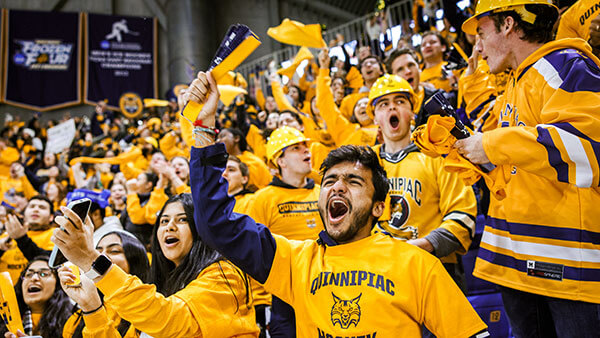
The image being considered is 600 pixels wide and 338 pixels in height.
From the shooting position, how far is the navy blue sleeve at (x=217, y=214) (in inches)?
68.9

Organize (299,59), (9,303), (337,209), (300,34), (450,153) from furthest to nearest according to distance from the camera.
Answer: (299,59) → (300,34) → (9,303) → (337,209) → (450,153)

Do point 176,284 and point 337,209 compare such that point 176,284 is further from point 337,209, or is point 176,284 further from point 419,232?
point 419,232

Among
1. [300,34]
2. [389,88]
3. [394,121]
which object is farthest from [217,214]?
[300,34]

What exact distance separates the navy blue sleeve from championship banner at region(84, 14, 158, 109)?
18.4 metres

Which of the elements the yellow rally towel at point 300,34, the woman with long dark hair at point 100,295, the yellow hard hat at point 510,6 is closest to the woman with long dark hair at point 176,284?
the woman with long dark hair at point 100,295

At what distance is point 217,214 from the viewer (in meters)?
1.76

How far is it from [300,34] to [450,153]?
347cm

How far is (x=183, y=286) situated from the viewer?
251 cm

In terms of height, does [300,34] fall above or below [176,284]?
above

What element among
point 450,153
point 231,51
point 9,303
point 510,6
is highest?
point 510,6

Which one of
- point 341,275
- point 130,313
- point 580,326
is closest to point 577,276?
point 580,326

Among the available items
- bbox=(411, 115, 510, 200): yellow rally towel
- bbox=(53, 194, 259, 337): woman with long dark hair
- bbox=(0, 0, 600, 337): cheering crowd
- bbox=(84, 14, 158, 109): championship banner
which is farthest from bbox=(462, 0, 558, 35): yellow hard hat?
bbox=(84, 14, 158, 109): championship banner

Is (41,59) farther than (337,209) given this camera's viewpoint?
Yes

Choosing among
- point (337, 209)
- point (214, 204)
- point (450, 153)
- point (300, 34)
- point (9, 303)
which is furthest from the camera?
point (300, 34)
